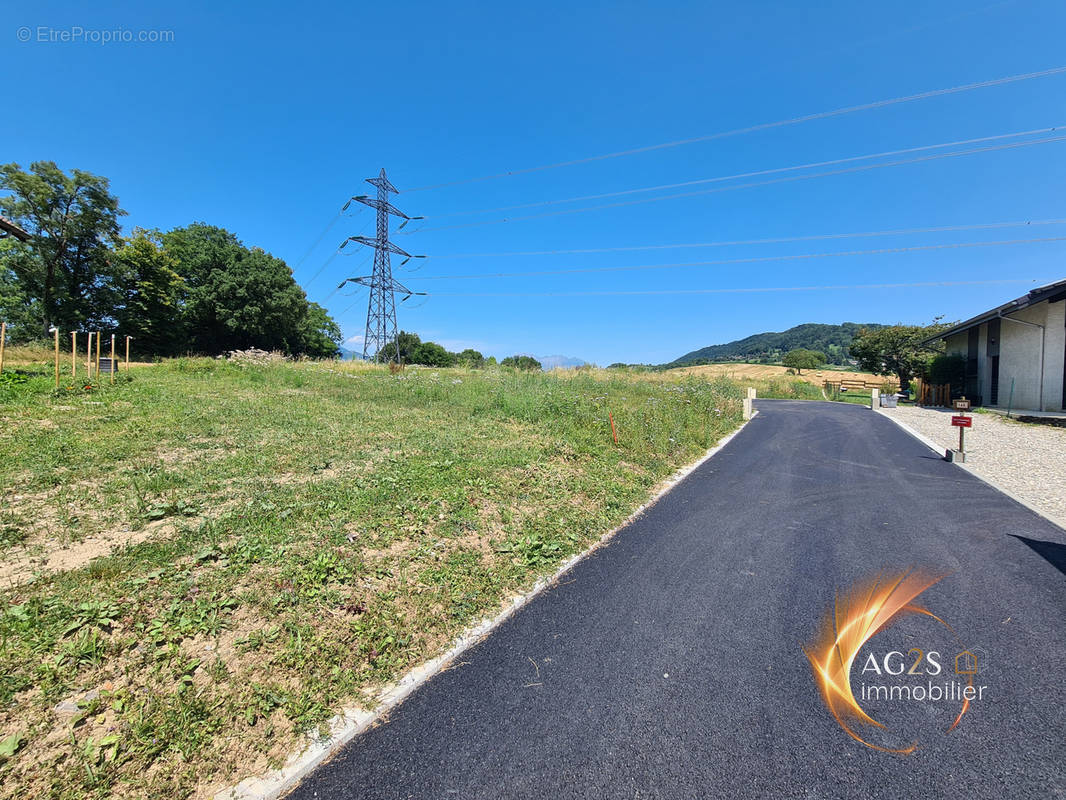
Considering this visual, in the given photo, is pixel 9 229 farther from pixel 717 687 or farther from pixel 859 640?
pixel 859 640

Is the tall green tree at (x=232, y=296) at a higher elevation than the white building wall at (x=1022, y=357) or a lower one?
higher

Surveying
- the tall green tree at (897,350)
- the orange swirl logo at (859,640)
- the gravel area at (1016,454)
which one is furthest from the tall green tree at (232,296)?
the tall green tree at (897,350)

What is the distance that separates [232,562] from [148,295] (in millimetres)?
36435

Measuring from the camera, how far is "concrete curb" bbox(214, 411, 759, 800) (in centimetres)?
183

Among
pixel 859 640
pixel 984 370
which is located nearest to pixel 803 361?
pixel 984 370

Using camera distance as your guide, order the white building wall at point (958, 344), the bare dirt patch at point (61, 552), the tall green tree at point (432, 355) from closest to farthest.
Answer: the bare dirt patch at point (61, 552) → the white building wall at point (958, 344) → the tall green tree at point (432, 355)

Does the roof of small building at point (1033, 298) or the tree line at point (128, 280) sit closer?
the roof of small building at point (1033, 298)

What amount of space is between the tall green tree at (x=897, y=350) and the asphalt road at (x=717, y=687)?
113 ft

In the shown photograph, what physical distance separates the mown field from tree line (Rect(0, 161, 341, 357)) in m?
26.3

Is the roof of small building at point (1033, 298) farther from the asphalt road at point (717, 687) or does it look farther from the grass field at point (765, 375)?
the asphalt road at point (717, 687)

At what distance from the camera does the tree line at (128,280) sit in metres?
24.3

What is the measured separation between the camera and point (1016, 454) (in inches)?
363

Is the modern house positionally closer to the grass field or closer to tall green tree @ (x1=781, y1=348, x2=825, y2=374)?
the grass field

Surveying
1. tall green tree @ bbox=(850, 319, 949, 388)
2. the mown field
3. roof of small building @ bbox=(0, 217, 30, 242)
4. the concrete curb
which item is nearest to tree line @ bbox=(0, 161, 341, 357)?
roof of small building @ bbox=(0, 217, 30, 242)
